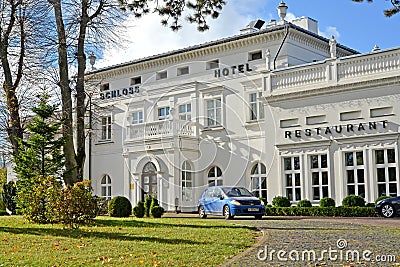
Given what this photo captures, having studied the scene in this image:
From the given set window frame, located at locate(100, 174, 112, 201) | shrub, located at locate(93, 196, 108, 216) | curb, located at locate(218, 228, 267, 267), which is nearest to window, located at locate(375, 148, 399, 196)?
shrub, located at locate(93, 196, 108, 216)

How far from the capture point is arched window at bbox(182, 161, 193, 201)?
3562 cm

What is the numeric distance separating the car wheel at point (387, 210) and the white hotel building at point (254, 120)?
2.84 meters

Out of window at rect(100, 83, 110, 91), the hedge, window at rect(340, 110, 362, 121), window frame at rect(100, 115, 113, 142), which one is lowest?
the hedge

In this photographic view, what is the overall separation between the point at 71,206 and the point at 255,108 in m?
17.7

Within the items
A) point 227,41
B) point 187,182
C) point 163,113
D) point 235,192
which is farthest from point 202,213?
point 163,113

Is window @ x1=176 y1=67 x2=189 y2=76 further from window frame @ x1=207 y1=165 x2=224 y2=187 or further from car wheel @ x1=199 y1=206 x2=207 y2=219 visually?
car wheel @ x1=199 y1=206 x2=207 y2=219

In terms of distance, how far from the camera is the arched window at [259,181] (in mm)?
33656

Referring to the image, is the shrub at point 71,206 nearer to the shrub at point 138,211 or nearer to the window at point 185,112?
the shrub at point 138,211

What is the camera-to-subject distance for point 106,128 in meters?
42.8

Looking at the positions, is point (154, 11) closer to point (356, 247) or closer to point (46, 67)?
point (356, 247)

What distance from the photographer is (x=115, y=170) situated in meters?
40.7

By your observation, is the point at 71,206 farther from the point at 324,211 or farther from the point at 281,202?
the point at 281,202

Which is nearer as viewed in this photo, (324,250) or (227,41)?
(324,250)

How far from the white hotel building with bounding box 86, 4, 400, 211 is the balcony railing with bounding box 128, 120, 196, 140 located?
0.23 ft
